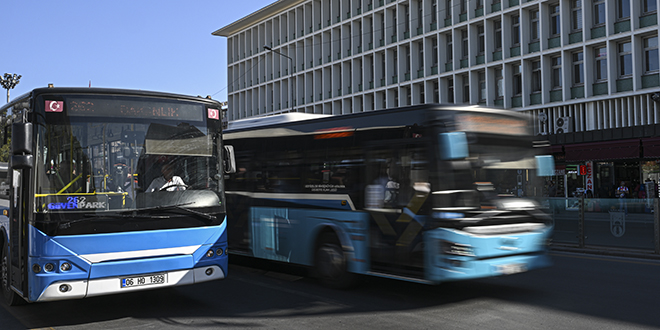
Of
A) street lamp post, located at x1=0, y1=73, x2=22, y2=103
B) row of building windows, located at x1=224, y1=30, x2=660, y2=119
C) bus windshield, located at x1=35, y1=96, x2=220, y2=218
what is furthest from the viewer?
street lamp post, located at x1=0, y1=73, x2=22, y2=103

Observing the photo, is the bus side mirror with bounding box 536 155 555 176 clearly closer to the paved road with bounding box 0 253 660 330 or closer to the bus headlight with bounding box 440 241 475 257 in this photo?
the paved road with bounding box 0 253 660 330

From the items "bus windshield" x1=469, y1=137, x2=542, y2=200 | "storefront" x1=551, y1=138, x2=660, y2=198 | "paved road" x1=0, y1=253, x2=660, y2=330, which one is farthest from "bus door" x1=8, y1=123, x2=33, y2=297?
"storefront" x1=551, y1=138, x2=660, y2=198

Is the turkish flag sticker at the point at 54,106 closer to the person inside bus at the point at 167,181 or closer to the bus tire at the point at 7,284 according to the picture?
the person inside bus at the point at 167,181

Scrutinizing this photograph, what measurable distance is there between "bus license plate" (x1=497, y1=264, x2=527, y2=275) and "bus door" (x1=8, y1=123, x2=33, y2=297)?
18.4ft

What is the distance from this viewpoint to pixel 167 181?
7195 millimetres

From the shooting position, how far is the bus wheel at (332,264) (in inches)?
360

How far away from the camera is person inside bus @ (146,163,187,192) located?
711 cm

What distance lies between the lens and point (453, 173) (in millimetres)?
7754

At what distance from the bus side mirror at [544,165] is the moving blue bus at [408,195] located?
0.01 m

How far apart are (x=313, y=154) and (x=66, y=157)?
13.3ft

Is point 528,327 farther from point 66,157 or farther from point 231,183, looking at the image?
point 231,183

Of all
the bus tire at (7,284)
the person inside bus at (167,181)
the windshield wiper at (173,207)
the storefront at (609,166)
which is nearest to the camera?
the windshield wiper at (173,207)

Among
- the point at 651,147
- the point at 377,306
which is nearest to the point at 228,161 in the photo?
the point at 377,306

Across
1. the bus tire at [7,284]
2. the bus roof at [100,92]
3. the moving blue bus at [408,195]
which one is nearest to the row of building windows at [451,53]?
the moving blue bus at [408,195]
